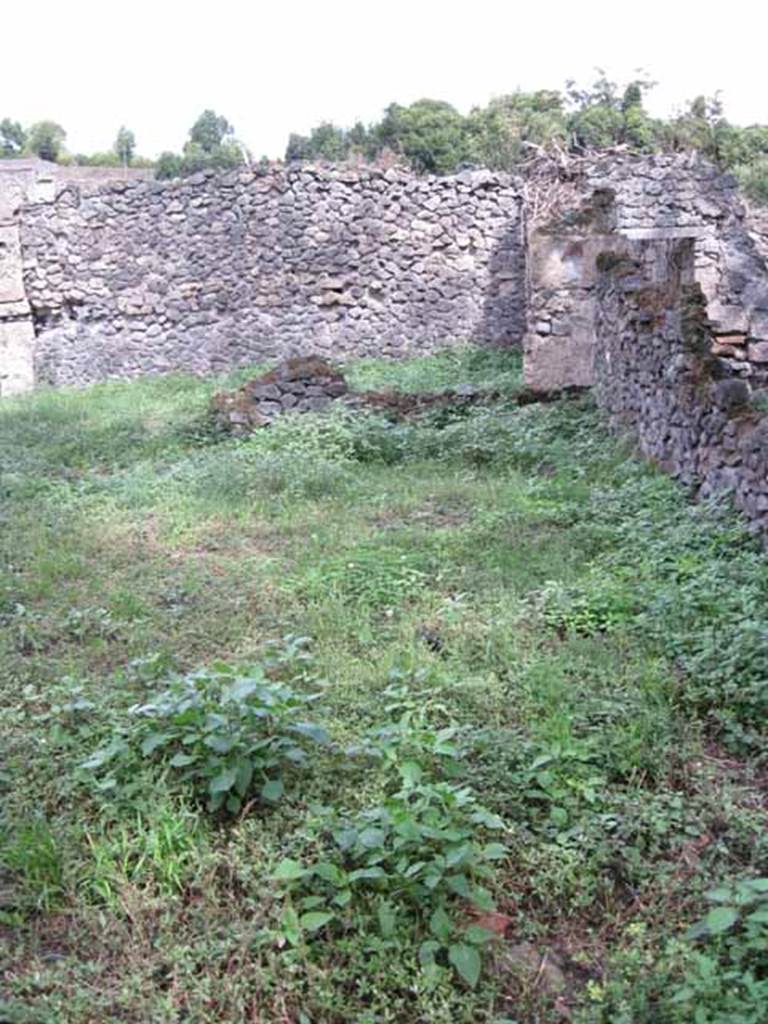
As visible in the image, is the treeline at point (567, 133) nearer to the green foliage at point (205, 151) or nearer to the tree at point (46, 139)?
the green foliage at point (205, 151)

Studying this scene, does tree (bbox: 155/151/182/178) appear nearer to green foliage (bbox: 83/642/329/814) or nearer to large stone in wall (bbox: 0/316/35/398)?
large stone in wall (bbox: 0/316/35/398)

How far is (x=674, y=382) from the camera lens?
646 cm

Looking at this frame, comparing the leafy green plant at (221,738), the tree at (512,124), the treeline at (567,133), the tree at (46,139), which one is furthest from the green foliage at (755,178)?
the tree at (46,139)

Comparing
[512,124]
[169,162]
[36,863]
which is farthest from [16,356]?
[169,162]

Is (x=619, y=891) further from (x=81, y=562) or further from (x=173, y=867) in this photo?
(x=81, y=562)

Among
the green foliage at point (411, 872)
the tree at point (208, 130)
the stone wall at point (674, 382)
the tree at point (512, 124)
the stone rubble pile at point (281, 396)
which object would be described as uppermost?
the tree at point (208, 130)

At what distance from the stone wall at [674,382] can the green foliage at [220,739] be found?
2671 millimetres

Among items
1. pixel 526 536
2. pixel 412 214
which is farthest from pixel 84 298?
pixel 526 536

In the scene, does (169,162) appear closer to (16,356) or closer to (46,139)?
(46,139)

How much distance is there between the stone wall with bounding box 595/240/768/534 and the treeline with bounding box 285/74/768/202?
15.6ft

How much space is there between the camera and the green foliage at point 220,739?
3.12 meters

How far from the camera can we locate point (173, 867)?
2.84 metres

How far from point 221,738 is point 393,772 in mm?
552

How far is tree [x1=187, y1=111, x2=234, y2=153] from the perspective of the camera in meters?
42.0
